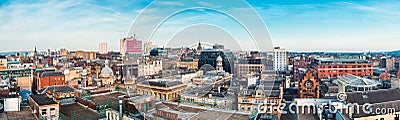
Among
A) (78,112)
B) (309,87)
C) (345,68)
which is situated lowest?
(78,112)

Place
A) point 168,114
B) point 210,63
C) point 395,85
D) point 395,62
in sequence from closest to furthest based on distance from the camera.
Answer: point 168,114
point 395,85
point 210,63
point 395,62

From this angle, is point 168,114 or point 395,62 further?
point 395,62

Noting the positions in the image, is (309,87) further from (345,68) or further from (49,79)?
(49,79)

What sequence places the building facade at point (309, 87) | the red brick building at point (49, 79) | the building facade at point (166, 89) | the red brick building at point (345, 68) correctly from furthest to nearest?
1. the red brick building at point (345, 68)
2. the red brick building at point (49, 79)
3. the building facade at point (309, 87)
4. the building facade at point (166, 89)

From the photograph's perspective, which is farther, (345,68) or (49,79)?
(345,68)

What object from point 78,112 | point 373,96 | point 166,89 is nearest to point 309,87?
point 373,96

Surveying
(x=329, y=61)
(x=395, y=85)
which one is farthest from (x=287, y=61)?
(x=395, y=85)

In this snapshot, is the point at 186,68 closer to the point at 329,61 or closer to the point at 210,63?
the point at 210,63

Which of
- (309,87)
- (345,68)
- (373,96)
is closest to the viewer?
(373,96)

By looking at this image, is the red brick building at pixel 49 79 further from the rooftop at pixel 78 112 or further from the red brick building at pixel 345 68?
the red brick building at pixel 345 68

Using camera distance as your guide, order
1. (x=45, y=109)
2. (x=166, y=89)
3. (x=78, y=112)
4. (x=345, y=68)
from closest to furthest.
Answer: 1. (x=45, y=109)
2. (x=78, y=112)
3. (x=166, y=89)
4. (x=345, y=68)

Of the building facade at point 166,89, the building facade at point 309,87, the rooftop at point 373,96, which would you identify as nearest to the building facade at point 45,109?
the building facade at point 166,89
